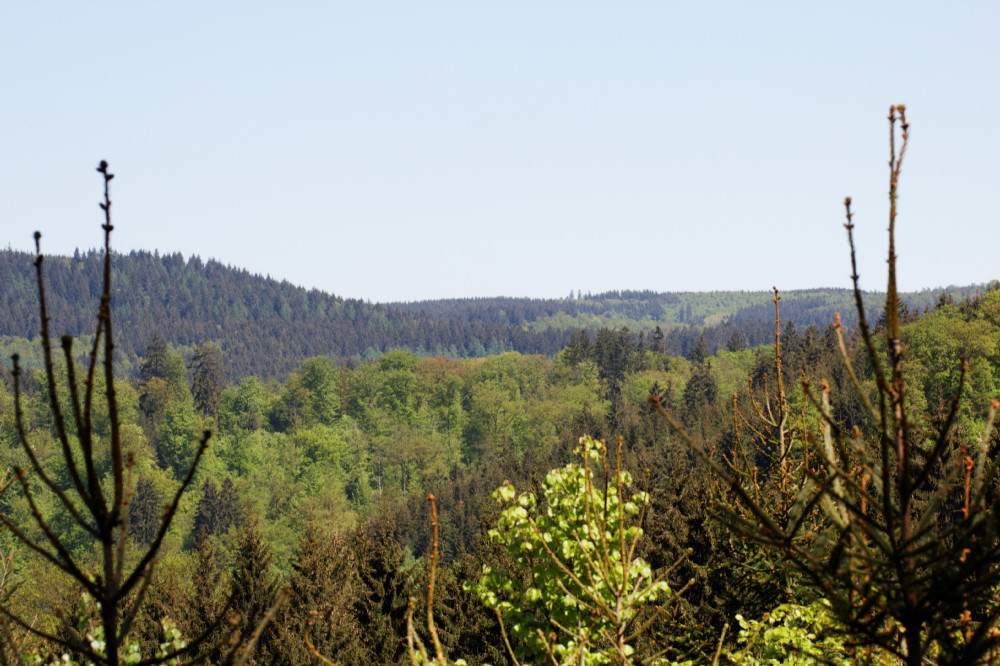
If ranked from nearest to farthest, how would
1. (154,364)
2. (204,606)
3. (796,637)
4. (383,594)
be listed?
(796,637) < (204,606) < (383,594) < (154,364)

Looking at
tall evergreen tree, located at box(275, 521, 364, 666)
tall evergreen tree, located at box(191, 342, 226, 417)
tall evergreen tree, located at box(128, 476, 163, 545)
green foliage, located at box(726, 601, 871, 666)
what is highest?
green foliage, located at box(726, 601, 871, 666)

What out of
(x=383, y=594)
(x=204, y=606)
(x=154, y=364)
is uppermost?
(x=154, y=364)

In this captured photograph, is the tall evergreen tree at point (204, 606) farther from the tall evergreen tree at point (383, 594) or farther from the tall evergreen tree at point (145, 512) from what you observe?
the tall evergreen tree at point (145, 512)

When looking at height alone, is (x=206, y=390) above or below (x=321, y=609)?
below

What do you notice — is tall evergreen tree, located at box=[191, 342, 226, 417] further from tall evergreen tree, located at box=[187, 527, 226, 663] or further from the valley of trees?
tall evergreen tree, located at box=[187, 527, 226, 663]

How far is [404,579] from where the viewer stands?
24.7 metres

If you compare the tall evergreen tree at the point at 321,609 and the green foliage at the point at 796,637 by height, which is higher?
the green foliage at the point at 796,637

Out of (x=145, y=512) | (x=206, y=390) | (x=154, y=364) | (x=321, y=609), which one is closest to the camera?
(x=321, y=609)

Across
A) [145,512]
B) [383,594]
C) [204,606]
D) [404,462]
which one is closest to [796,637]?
[383,594]

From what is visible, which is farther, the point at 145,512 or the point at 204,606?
the point at 145,512

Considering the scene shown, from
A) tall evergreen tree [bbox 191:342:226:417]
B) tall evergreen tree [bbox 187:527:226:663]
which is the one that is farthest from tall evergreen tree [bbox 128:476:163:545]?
tall evergreen tree [bbox 187:527:226:663]

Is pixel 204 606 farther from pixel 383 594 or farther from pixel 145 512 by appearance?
pixel 145 512

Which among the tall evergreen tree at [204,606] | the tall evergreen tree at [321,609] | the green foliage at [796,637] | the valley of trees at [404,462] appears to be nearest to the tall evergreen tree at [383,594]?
the valley of trees at [404,462]

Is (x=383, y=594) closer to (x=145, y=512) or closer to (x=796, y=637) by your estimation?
(x=796, y=637)
